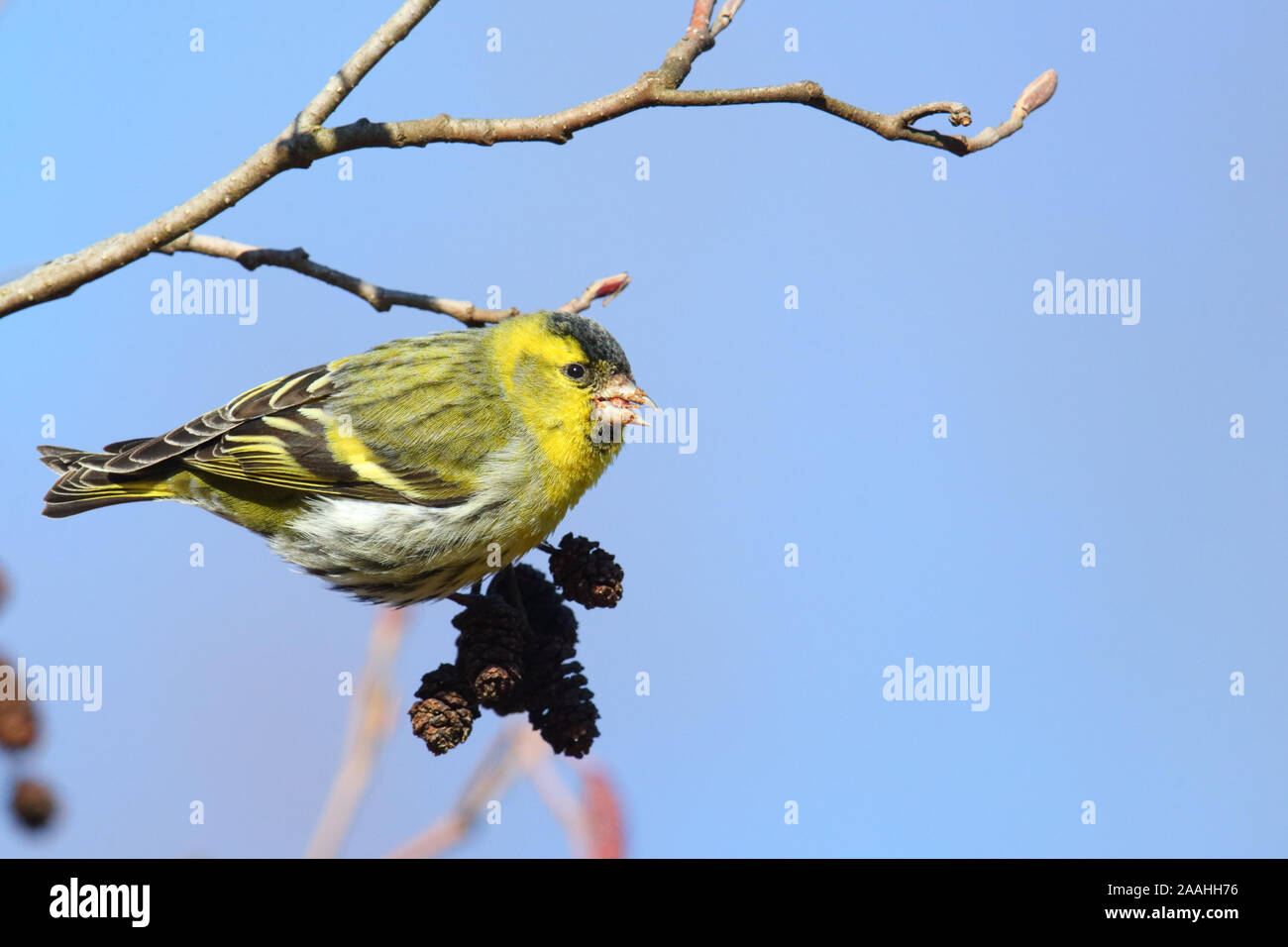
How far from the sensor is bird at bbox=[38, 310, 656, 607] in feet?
9.62

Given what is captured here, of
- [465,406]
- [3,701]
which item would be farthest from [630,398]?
[3,701]

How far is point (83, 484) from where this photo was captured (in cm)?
305

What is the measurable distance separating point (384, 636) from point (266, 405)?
756 millimetres

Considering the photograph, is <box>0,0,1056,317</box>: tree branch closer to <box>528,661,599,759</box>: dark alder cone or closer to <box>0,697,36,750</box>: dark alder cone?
<box>0,697,36,750</box>: dark alder cone

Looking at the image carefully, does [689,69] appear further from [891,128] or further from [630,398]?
[630,398]

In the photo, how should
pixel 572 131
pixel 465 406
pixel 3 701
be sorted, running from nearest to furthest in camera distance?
pixel 572 131, pixel 3 701, pixel 465 406

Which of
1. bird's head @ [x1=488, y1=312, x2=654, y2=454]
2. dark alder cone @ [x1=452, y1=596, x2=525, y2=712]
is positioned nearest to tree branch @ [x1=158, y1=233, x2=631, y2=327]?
bird's head @ [x1=488, y1=312, x2=654, y2=454]

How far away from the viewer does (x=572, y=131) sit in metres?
1.91

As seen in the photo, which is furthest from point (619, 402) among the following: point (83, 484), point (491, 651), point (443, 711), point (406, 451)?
point (83, 484)

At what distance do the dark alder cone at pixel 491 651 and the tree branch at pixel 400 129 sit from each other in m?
1.01

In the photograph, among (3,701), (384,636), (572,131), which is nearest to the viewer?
(572,131)

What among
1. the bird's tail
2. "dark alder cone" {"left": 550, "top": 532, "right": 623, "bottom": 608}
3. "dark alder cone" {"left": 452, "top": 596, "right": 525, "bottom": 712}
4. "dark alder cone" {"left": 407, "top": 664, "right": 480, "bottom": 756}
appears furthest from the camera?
the bird's tail

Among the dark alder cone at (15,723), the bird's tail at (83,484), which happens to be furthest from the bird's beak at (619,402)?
the dark alder cone at (15,723)

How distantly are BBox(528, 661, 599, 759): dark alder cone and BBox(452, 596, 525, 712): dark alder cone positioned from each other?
0.20ft
